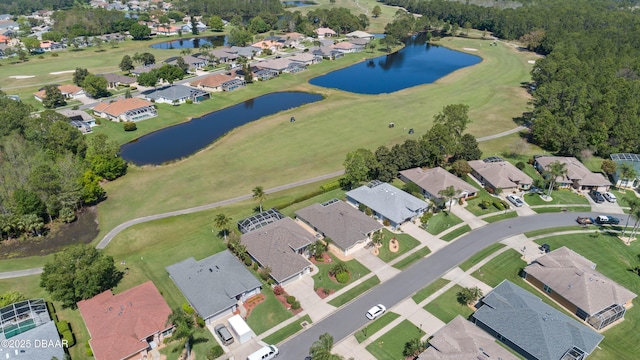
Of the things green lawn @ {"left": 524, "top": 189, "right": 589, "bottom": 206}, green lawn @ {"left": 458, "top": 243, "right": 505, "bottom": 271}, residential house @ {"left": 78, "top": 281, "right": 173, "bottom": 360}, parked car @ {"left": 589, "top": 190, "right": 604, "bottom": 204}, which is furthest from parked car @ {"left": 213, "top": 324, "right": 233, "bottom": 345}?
parked car @ {"left": 589, "top": 190, "right": 604, "bottom": 204}

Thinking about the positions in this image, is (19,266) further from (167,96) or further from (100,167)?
(167,96)

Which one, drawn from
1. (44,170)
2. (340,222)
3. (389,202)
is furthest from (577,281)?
(44,170)

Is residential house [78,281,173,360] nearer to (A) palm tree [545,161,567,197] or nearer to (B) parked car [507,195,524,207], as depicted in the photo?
(B) parked car [507,195,524,207]

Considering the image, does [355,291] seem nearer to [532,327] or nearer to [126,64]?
[532,327]

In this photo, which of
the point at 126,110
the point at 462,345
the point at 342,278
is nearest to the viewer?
the point at 462,345

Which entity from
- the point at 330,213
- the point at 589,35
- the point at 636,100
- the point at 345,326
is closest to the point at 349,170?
the point at 330,213

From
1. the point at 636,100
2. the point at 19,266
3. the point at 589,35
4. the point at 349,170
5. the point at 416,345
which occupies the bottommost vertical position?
the point at 19,266

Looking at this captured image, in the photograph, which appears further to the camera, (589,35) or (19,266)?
(589,35)
